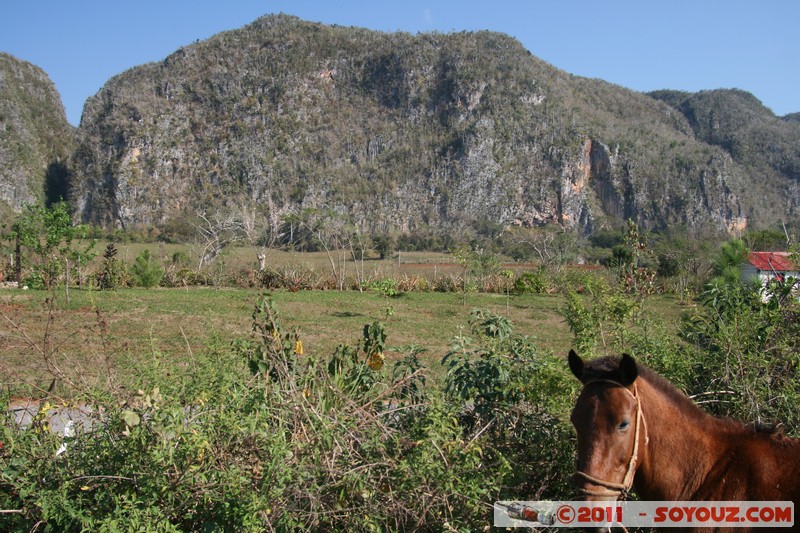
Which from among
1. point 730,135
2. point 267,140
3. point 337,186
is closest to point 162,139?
point 267,140

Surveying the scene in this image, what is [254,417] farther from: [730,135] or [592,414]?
[730,135]

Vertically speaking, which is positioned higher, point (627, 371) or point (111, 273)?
point (627, 371)

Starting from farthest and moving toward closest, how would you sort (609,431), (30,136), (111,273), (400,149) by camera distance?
(400,149)
(30,136)
(111,273)
(609,431)

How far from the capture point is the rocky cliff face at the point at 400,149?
79.0 meters

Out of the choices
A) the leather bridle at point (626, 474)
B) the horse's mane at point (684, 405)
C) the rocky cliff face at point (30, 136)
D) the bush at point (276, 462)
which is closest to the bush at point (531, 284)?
the bush at point (276, 462)

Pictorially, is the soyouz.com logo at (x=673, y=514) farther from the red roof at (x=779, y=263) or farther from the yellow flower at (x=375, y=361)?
the red roof at (x=779, y=263)

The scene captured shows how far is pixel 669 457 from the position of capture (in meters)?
2.37

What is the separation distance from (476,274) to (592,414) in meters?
21.9

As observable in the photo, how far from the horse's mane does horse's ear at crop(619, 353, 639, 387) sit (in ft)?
0.18

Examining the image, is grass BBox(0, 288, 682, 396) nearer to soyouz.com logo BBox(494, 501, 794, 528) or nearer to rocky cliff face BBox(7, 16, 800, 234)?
soyouz.com logo BBox(494, 501, 794, 528)

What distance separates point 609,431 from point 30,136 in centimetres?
9398

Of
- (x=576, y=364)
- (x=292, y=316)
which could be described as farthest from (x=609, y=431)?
(x=292, y=316)

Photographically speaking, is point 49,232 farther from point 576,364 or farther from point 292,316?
point 576,364

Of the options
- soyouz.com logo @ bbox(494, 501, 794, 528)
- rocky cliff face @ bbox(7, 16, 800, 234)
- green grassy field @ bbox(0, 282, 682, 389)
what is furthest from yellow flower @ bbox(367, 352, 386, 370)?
rocky cliff face @ bbox(7, 16, 800, 234)
